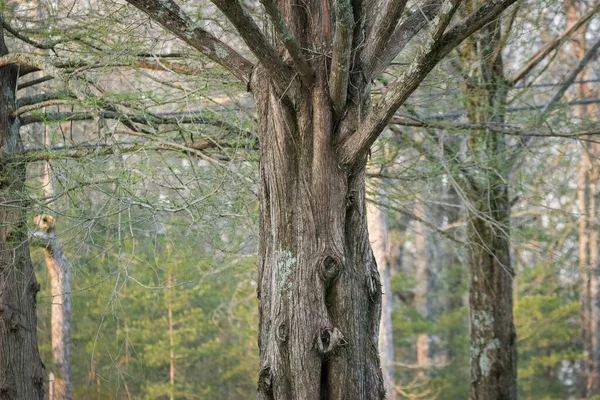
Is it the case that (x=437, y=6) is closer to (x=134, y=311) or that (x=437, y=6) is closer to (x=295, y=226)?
(x=295, y=226)

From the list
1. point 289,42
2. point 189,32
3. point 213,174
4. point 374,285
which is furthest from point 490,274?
point 189,32

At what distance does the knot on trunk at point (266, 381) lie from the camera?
407 centimetres

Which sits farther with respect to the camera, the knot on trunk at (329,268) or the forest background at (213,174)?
the forest background at (213,174)

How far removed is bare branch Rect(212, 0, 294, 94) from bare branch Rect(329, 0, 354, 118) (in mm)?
273

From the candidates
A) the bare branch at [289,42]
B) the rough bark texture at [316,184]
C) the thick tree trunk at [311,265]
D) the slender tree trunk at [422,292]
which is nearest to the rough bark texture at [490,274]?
the rough bark texture at [316,184]

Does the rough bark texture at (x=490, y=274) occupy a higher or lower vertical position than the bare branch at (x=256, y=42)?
lower

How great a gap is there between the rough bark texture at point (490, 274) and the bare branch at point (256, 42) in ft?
12.2

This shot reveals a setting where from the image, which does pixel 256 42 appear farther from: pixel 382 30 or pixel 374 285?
pixel 374 285

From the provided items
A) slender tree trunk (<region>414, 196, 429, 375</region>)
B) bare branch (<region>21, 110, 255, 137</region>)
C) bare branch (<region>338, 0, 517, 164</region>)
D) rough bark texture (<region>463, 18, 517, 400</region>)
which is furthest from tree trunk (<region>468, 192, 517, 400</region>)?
slender tree trunk (<region>414, 196, 429, 375</region>)

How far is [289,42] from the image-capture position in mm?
3861

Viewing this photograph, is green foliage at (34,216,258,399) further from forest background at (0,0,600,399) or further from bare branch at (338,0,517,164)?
bare branch at (338,0,517,164)

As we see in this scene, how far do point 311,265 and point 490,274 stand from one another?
415 centimetres

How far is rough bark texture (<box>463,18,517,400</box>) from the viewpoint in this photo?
7.44 meters

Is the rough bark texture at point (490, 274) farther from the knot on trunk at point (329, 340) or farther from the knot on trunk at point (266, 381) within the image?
the knot on trunk at point (266, 381)
